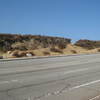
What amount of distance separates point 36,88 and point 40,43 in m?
39.9

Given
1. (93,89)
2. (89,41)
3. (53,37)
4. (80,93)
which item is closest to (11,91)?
(80,93)

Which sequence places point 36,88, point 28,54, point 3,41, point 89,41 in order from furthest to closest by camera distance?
point 89,41 → point 3,41 → point 28,54 → point 36,88

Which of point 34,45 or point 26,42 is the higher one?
point 26,42

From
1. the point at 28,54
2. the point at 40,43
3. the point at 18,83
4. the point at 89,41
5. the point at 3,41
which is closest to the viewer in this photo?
the point at 18,83

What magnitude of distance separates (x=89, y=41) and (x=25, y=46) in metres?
29.5

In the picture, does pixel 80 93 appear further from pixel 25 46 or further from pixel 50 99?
pixel 25 46

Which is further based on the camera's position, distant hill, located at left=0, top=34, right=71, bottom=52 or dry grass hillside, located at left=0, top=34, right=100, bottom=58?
distant hill, located at left=0, top=34, right=71, bottom=52

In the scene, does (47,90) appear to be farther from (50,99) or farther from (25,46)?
(25,46)

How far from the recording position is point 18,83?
34.3 feet

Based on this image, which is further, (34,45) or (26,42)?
(26,42)

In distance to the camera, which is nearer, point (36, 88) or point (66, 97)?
point (66, 97)

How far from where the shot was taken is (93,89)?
9.53 meters

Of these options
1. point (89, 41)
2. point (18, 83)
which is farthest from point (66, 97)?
point (89, 41)

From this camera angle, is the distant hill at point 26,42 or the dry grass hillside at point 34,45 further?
the distant hill at point 26,42
